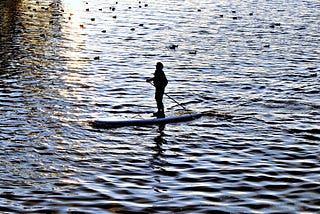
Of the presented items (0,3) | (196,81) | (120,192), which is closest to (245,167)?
(120,192)

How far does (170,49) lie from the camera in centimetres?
4272

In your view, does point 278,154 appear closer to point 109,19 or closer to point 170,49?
point 170,49

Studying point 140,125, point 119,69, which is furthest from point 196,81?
point 140,125

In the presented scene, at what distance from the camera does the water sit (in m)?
15.9

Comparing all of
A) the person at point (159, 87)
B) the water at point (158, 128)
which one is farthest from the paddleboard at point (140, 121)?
the person at point (159, 87)

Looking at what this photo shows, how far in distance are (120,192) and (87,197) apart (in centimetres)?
94

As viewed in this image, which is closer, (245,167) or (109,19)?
(245,167)

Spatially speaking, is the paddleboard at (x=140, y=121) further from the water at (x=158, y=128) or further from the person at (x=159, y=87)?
the person at (x=159, y=87)

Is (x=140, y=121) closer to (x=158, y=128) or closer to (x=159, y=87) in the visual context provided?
(x=158, y=128)

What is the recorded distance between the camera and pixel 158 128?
2258 cm

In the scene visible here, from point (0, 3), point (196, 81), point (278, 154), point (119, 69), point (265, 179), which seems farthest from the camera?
point (0, 3)

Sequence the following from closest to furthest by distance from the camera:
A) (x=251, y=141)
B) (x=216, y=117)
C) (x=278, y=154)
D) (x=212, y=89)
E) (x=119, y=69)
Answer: (x=278, y=154) < (x=251, y=141) < (x=216, y=117) < (x=212, y=89) < (x=119, y=69)

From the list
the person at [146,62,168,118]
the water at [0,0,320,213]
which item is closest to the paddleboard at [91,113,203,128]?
the water at [0,0,320,213]

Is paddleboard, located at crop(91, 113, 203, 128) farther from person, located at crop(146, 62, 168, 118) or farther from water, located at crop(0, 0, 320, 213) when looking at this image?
person, located at crop(146, 62, 168, 118)
